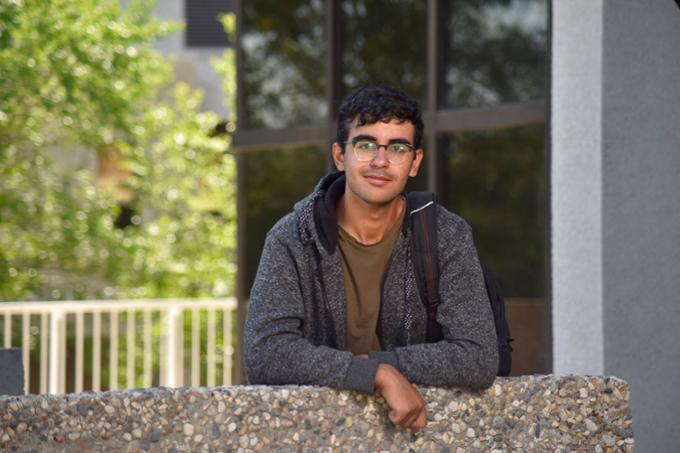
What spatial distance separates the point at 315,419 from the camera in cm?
323

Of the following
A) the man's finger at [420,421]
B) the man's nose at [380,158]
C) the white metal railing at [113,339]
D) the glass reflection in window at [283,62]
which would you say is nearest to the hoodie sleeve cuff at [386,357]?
the man's finger at [420,421]

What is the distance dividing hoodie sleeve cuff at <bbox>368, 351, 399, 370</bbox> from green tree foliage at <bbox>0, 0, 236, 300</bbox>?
9513 millimetres

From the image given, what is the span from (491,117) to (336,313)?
390 cm

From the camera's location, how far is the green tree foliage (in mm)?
13258

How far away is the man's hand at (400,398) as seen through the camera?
3203 mm

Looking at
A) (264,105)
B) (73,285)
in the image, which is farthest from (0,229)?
(264,105)

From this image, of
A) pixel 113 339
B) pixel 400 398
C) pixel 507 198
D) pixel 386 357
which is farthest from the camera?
pixel 113 339

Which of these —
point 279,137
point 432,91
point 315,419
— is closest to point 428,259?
point 315,419

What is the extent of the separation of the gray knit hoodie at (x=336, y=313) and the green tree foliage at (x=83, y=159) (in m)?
9.25

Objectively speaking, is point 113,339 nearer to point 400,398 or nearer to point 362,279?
point 362,279

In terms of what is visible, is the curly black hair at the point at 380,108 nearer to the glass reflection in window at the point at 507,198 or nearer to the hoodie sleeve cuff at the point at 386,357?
the hoodie sleeve cuff at the point at 386,357

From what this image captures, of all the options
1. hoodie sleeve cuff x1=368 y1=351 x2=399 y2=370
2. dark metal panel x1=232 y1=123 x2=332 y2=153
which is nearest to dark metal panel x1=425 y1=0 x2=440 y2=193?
dark metal panel x1=232 y1=123 x2=332 y2=153

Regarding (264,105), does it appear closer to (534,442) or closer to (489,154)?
(489,154)

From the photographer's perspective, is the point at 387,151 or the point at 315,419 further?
the point at 387,151
